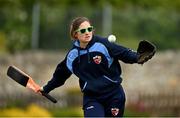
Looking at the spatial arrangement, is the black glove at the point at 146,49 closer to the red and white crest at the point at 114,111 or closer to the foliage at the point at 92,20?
the red and white crest at the point at 114,111

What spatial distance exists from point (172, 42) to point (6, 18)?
→ 5648mm

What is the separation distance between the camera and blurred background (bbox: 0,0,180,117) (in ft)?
66.9

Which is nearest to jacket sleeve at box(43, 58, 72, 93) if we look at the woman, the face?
the woman

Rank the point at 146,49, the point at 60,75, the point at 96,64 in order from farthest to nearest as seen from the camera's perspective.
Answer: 1. the point at 60,75
2. the point at 146,49
3. the point at 96,64

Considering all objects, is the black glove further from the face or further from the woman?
the face

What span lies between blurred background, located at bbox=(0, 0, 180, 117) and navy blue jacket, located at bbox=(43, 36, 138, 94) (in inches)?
443

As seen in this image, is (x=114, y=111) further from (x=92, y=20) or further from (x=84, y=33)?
(x=92, y=20)

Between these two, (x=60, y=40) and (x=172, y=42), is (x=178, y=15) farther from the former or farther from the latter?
(x=60, y=40)

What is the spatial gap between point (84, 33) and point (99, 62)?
364 millimetres

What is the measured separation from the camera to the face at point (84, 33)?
8.41 m

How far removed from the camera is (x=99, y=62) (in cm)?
842

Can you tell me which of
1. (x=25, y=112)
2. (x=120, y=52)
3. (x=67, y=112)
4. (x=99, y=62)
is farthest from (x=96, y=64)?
(x=67, y=112)

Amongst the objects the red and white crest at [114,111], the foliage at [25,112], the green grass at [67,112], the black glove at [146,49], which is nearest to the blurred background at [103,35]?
the green grass at [67,112]

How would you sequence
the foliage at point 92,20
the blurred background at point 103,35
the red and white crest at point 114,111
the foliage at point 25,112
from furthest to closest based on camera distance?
the foliage at point 92,20 < the blurred background at point 103,35 < the foliage at point 25,112 < the red and white crest at point 114,111
